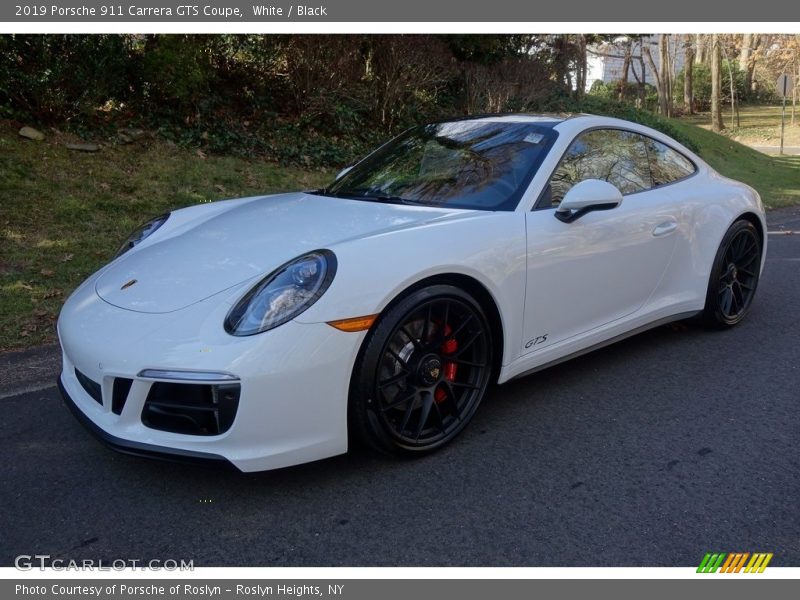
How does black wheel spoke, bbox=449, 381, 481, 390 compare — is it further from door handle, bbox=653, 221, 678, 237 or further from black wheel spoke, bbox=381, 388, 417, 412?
door handle, bbox=653, 221, 678, 237

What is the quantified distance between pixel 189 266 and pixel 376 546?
1.44m

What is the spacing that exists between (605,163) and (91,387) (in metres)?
2.83

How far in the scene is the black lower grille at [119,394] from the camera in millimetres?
2688

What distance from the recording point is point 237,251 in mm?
3182

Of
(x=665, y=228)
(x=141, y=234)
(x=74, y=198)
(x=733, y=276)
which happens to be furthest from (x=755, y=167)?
(x=141, y=234)

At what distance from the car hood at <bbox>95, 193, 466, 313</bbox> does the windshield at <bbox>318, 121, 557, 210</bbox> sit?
0.67ft

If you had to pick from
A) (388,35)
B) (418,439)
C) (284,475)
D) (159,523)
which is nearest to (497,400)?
(418,439)

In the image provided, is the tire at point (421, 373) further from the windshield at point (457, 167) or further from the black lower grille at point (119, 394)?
the black lower grille at point (119, 394)

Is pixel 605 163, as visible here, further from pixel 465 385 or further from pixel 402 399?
pixel 402 399

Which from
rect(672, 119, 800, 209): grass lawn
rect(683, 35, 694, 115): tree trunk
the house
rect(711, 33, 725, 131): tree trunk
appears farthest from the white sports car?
rect(683, 35, 694, 115): tree trunk

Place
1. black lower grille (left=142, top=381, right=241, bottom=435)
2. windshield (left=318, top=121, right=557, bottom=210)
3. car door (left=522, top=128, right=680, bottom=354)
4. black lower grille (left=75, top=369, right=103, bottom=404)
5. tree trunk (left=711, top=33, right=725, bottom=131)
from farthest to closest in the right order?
1. tree trunk (left=711, top=33, right=725, bottom=131)
2. windshield (left=318, top=121, right=557, bottom=210)
3. car door (left=522, top=128, right=680, bottom=354)
4. black lower grille (left=75, top=369, right=103, bottom=404)
5. black lower grille (left=142, top=381, right=241, bottom=435)

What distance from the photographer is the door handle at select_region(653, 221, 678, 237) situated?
4.02 metres

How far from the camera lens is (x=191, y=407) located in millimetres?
2588

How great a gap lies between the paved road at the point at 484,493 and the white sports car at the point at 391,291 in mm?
218
